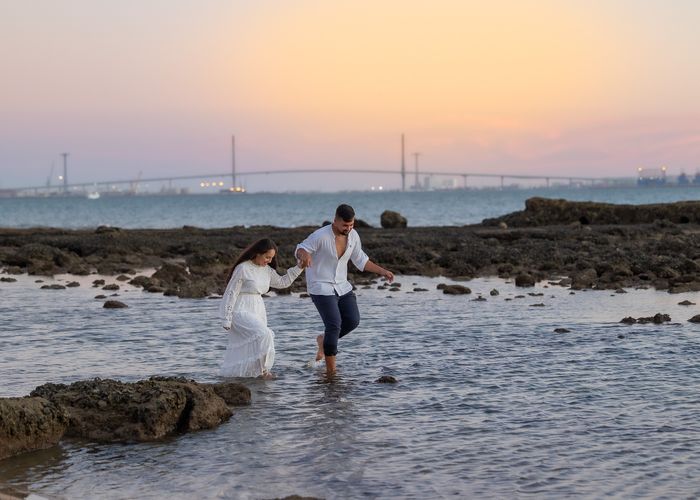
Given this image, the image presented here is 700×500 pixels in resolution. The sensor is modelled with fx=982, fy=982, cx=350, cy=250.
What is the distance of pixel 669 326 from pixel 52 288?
13.7m

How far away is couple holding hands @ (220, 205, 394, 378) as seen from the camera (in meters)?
11.2

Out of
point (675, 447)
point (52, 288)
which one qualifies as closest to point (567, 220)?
point (52, 288)

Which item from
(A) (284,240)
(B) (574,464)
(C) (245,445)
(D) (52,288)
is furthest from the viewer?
(A) (284,240)

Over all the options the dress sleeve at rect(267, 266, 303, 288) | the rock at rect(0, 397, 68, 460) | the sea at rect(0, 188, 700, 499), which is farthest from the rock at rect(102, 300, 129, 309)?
the rock at rect(0, 397, 68, 460)

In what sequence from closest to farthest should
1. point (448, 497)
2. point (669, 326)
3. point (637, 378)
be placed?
point (448, 497)
point (637, 378)
point (669, 326)

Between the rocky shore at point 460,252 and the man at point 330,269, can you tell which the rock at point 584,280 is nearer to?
the rocky shore at point 460,252

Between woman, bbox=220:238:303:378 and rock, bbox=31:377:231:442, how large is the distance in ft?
7.02

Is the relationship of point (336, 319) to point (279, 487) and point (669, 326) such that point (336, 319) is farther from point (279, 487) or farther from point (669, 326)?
point (669, 326)

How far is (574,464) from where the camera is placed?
7.60 meters

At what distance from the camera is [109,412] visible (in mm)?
8664

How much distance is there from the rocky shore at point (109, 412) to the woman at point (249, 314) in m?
2.01

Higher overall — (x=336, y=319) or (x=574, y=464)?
(x=336, y=319)

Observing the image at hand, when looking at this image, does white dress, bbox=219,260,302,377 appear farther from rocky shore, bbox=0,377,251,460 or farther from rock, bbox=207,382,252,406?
rocky shore, bbox=0,377,251,460

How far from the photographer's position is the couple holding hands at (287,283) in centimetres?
1116
